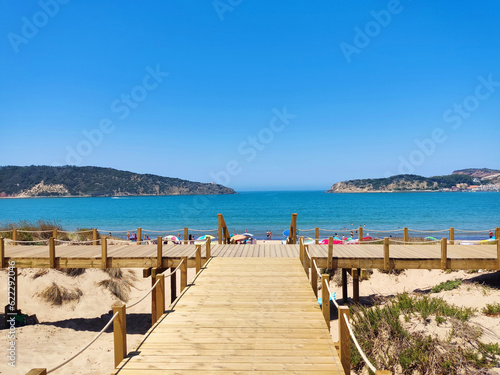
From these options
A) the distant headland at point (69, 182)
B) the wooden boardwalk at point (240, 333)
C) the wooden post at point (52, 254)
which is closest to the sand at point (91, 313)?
the wooden boardwalk at point (240, 333)

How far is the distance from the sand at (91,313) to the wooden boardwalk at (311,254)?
106 centimetres

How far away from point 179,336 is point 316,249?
8653 mm

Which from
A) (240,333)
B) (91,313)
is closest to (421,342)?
(240,333)

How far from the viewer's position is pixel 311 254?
12406mm

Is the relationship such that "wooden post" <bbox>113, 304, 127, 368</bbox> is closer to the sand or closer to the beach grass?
the sand

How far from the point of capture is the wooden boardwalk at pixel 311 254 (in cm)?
1178

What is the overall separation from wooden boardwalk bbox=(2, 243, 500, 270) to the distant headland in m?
164

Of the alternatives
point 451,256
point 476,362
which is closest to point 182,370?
point 476,362

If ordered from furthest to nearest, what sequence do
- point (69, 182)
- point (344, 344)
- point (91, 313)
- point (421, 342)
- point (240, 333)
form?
point (69, 182) → point (91, 313) → point (421, 342) → point (240, 333) → point (344, 344)

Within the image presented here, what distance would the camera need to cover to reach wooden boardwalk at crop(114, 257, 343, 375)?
5000 millimetres

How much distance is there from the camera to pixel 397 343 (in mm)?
7309

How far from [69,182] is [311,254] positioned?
174 meters

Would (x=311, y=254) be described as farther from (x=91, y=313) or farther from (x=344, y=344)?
(x=91, y=313)

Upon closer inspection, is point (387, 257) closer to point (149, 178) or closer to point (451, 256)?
point (451, 256)
